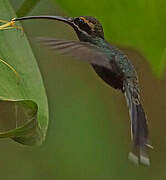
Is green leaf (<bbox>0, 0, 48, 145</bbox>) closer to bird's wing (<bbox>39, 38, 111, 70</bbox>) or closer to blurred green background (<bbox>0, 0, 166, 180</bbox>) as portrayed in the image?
bird's wing (<bbox>39, 38, 111, 70</bbox>)

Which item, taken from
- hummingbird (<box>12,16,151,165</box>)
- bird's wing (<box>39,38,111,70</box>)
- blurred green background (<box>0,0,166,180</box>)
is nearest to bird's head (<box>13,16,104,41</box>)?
hummingbird (<box>12,16,151,165</box>)

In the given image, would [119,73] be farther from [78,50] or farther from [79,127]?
[79,127]

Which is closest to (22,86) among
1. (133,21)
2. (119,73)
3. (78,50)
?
(78,50)

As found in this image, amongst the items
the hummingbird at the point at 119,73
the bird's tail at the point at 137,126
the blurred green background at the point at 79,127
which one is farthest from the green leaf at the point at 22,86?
the blurred green background at the point at 79,127

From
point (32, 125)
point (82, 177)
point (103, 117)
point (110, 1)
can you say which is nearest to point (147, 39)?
point (110, 1)

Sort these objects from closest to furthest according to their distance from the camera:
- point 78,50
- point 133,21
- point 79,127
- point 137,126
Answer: point 78,50
point 137,126
point 133,21
point 79,127

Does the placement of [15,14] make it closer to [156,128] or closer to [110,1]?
[110,1]

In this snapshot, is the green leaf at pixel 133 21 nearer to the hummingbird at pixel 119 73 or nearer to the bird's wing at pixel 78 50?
the hummingbird at pixel 119 73
